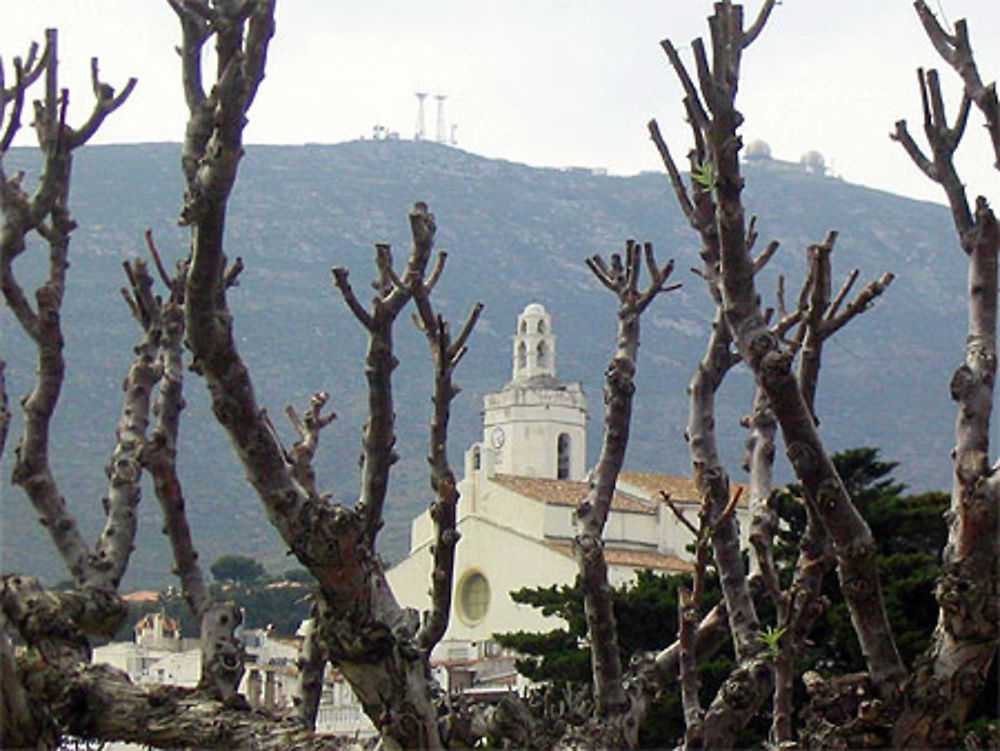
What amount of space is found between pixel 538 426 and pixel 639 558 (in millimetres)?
18842

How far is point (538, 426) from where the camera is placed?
8975 cm

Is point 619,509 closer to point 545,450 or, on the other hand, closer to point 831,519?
point 545,450

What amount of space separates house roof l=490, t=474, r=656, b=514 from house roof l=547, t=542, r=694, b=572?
146cm

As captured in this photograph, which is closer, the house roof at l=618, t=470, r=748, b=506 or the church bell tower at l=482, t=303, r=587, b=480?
the house roof at l=618, t=470, r=748, b=506

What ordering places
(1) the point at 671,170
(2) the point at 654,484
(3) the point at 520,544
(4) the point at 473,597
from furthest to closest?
(4) the point at 473,597 → (2) the point at 654,484 → (3) the point at 520,544 → (1) the point at 671,170

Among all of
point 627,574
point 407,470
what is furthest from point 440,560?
point 407,470

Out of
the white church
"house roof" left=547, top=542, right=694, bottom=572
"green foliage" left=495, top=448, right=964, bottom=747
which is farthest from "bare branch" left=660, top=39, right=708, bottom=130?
"house roof" left=547, top=542, right=694, bottom=572

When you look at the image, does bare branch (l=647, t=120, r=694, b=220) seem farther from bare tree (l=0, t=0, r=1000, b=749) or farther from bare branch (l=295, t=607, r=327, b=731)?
bare branch (l=295, t=607, r=327, b=731)

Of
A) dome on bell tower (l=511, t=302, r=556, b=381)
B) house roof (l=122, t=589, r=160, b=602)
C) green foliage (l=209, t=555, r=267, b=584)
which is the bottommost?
house roof (l=122, t=589, r=160, b=602)

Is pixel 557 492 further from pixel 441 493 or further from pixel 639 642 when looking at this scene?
pixel 441 493

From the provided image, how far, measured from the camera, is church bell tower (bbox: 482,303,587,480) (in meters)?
89.4

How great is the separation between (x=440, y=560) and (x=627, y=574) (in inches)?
2391

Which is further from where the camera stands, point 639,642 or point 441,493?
point 639,642

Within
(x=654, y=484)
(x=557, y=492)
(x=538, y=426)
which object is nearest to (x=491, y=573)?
(x=557, y=492)
